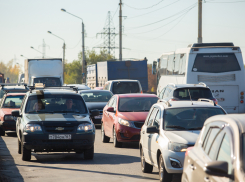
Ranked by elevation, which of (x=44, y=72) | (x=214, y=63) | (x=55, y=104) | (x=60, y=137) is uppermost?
(x=214, y=63)

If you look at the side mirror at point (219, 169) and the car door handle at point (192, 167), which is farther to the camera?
the car door handle at point (192, 167)

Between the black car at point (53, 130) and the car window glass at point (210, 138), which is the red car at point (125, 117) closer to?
the black car at point (53, 130)

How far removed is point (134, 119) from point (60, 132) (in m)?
3.14

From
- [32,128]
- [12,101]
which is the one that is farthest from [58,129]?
[12,101]

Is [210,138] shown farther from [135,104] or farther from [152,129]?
[135,104]

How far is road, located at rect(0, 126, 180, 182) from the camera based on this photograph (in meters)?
8.84

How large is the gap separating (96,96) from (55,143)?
448 inches

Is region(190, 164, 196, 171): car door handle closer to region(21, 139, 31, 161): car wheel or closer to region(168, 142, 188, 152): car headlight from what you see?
region(168, 142, 188, 152): car headlight

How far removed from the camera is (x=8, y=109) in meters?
17.8

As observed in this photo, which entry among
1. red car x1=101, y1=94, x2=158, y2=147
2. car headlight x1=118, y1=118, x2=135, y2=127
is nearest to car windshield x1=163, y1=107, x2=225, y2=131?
red car x1=101, y1=94, x2=158, y2=147

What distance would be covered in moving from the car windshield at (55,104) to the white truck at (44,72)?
2221 centimetres

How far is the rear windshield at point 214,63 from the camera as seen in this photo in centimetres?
2245

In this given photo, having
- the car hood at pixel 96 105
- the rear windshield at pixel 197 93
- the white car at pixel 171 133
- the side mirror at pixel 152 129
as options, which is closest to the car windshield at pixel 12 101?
the car hood at pixel 96 105

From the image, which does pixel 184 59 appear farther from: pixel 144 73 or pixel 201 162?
pixel 201 162
